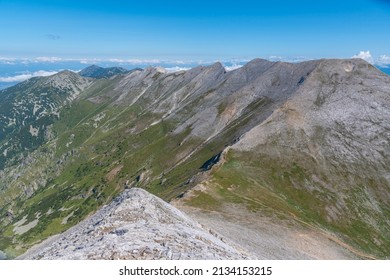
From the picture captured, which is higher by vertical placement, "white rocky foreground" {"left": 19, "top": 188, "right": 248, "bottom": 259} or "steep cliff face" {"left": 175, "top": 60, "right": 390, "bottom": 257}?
"white rocky foreground" {"left": 19, "top": 188, "right": 248, "bottom": 259}

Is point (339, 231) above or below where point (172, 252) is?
below

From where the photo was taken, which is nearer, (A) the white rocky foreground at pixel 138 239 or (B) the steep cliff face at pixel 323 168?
(A) the white rocky foreground at pixel 138 239

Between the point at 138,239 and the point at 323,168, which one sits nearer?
the point at 138,239

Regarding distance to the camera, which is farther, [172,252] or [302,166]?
[302,166]

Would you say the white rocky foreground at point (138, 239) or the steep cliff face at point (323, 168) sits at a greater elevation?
the white rocky foreground at point (138, 239)

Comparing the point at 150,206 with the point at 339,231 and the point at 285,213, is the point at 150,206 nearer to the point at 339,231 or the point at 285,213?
the point at 285,213

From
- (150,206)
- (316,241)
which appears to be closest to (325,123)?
(316,241)

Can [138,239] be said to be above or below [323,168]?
above

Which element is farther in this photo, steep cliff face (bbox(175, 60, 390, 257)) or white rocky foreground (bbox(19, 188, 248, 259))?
steep cliff face (bbox(175, 60, 390, 257))
